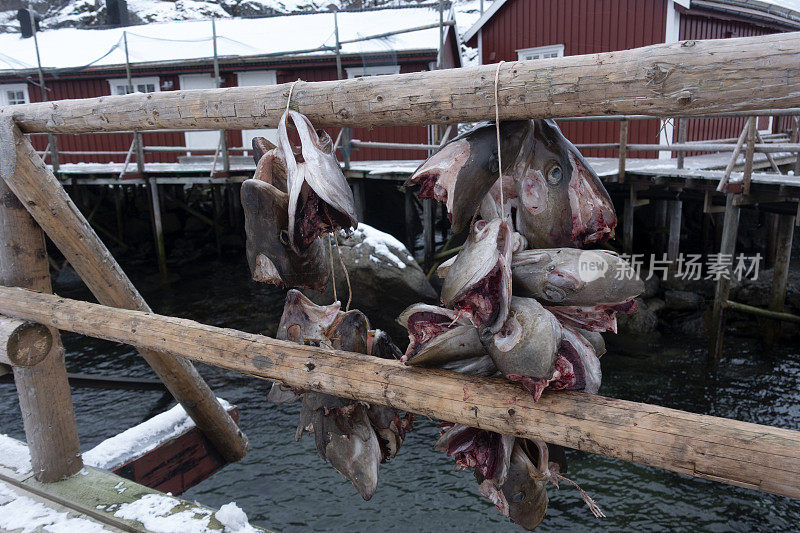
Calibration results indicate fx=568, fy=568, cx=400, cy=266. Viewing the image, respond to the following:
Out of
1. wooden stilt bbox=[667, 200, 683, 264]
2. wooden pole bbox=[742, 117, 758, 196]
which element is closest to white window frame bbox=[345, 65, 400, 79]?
wooden stilt bbox=[667, 200, 683, 264]

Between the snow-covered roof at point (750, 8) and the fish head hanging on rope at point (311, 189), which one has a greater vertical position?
the snow-covered roof at point (750, 8)

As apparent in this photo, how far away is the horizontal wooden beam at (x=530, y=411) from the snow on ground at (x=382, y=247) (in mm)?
7451

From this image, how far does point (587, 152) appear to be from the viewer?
14.1 meters

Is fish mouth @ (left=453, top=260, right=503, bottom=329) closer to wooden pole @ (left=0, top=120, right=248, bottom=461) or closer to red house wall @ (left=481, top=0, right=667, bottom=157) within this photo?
wooden pole @ (left=0, top=120, right=248, bottom=461)

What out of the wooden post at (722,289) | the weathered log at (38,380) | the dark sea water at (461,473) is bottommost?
the dark sea water at (461,473)

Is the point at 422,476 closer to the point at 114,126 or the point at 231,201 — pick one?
the point at 114,126

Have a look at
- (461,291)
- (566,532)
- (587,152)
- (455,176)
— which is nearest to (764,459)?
(461,291)

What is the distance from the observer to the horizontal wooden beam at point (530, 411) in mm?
1419

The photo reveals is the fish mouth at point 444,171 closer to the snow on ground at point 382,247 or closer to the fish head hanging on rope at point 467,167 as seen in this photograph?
the fish head hanging on rope at point 467,167

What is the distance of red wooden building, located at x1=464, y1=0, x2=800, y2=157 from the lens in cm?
1293

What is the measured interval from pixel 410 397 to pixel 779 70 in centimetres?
135

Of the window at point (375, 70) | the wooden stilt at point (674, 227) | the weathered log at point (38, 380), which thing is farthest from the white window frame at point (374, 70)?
the weathered log at point (38, 380)

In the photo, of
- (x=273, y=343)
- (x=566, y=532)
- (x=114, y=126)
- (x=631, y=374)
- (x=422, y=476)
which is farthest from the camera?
(x=631, y=374)

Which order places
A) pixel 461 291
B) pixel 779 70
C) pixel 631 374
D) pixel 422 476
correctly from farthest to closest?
pixel 631 374 < pixel 422 476 < pixel 461 291 < pixel 779 70
